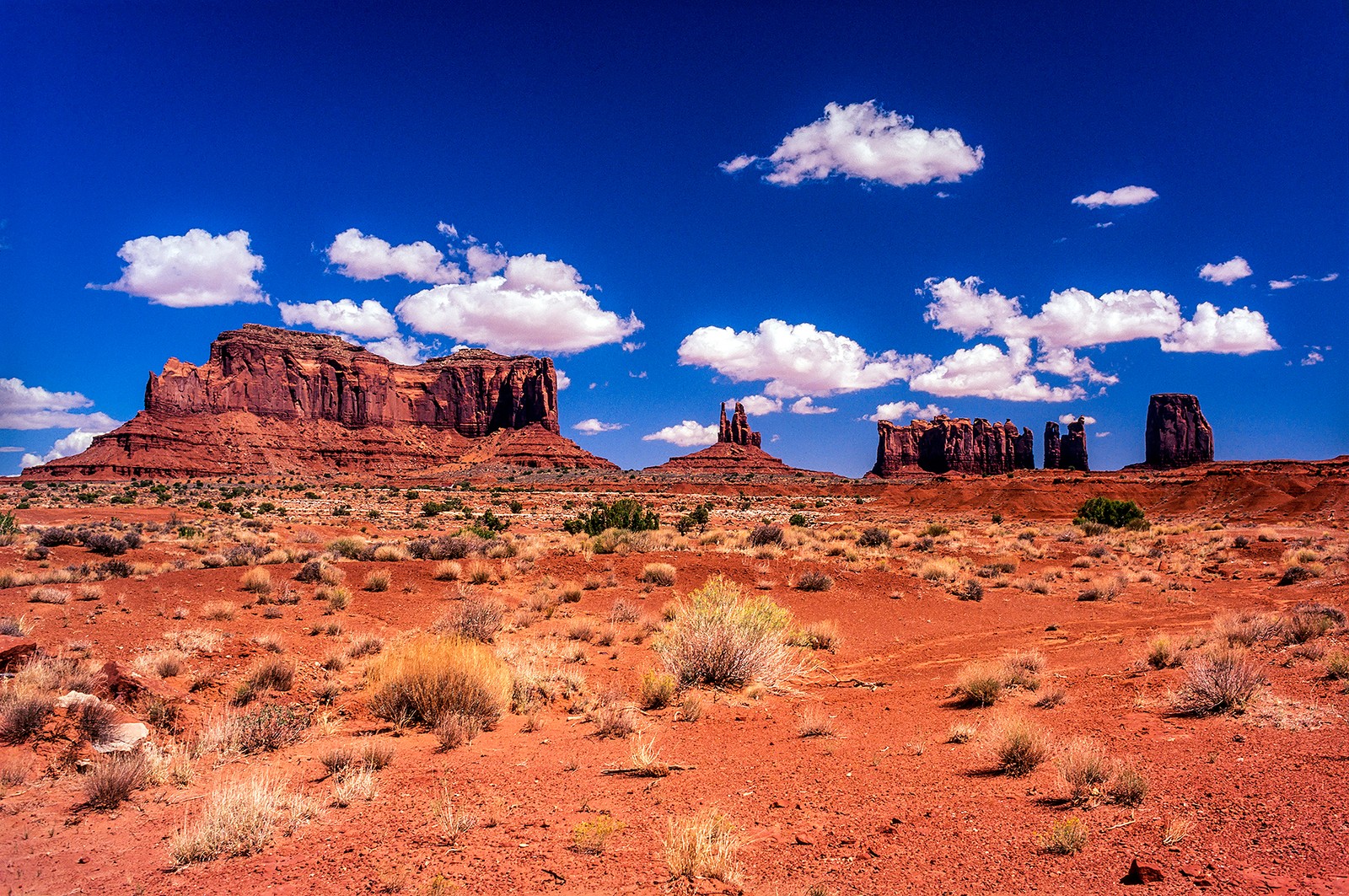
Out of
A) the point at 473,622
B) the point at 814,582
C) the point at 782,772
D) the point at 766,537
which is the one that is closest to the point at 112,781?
the point at 782,772

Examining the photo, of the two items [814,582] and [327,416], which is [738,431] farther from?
[814,582]

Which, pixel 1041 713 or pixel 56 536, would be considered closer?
pixel 1041 713

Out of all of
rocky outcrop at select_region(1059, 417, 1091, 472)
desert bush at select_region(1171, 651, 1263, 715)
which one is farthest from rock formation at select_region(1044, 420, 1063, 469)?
desert bush at select_region(1171, 651, 1263, 715)

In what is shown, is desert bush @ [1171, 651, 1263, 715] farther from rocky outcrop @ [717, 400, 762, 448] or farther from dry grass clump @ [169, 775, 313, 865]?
rocky outcrop @ [717, 400, 762, 448]

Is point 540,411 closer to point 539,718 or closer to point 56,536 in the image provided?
point 56,536

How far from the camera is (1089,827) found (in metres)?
4.68

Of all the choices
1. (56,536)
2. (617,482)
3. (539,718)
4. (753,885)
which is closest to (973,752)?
(753,885)

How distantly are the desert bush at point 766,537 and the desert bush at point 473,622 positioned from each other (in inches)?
480

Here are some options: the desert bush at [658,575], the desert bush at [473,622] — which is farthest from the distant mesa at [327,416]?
the desert bush at [473,622]

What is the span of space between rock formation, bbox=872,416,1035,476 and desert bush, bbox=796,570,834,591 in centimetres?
14682

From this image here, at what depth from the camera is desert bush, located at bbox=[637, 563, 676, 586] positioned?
1733 centimetres

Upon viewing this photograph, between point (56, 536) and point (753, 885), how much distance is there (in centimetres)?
2271

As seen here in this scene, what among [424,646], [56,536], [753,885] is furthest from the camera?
[56,536]

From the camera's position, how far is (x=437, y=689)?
7754 millimetres
